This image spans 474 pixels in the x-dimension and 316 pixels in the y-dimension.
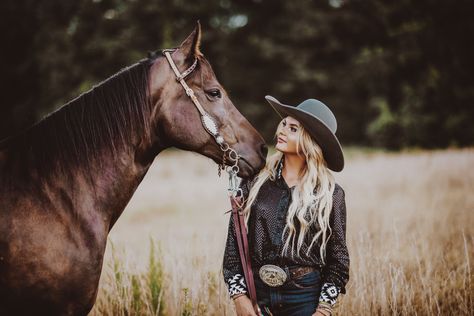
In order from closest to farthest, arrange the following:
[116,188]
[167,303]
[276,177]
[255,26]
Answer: [116,188], [276,177], [167,303], [255,26]

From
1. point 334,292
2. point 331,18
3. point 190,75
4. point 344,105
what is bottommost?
point 334,292

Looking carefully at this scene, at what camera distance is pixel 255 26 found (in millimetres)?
31812

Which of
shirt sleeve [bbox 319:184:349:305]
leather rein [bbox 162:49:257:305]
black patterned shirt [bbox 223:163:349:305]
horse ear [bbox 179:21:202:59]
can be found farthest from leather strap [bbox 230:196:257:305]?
horse ear [bbox 179:21:202:59]

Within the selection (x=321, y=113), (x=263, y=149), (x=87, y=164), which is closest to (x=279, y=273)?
(x=263, y=149)

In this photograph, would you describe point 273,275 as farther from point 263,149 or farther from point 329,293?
point 263,149

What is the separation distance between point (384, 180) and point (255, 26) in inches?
974

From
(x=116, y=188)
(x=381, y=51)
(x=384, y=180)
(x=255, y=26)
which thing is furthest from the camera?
(x=255, y=26)

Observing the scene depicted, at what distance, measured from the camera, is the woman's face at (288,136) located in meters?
2.48

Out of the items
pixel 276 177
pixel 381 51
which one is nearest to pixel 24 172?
pixel 276 177

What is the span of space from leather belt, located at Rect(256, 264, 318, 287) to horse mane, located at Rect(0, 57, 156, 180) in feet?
3.77

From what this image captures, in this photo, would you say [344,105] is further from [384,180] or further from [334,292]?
[334,292]

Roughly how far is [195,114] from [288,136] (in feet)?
2.15

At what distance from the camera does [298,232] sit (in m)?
2.38

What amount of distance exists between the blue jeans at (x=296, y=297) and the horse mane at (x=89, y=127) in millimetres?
1309
